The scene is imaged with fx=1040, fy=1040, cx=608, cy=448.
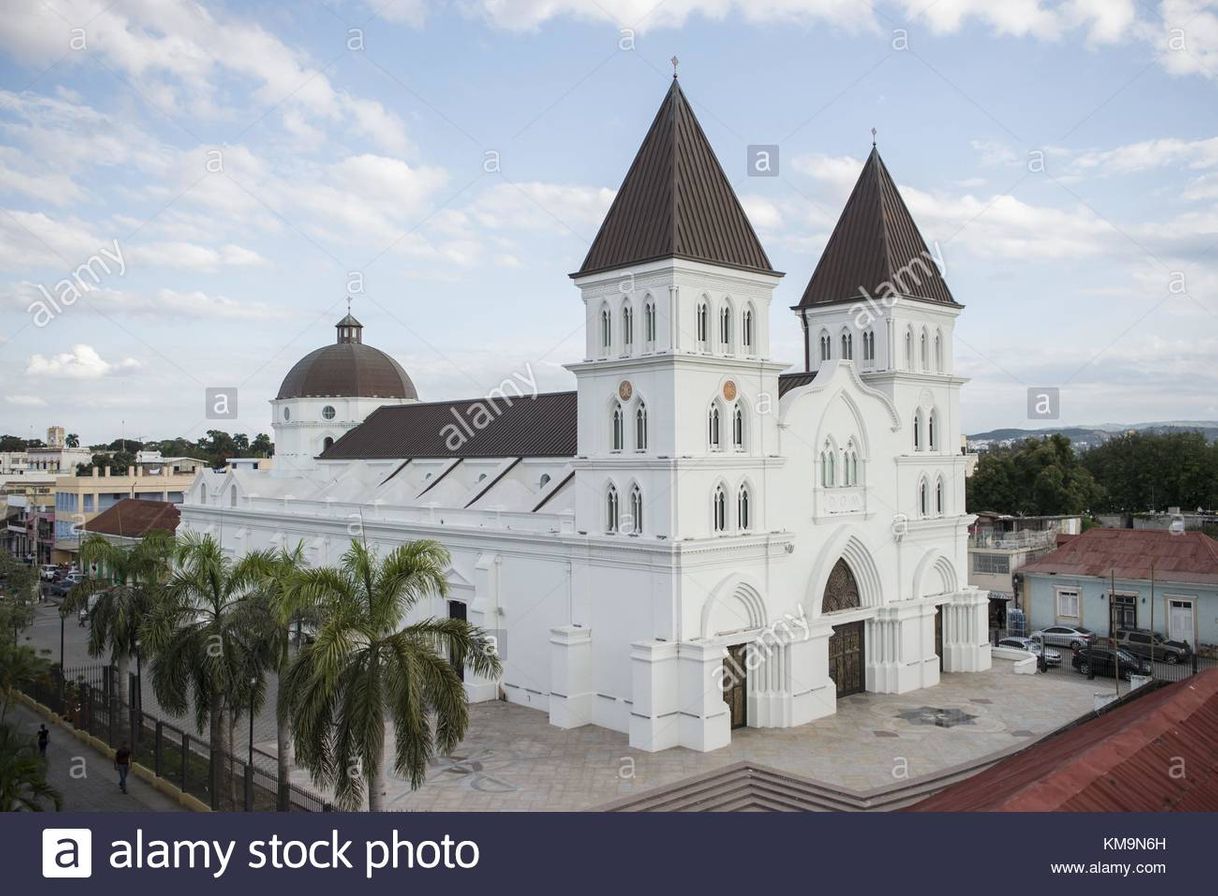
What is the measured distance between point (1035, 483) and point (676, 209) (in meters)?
40.0

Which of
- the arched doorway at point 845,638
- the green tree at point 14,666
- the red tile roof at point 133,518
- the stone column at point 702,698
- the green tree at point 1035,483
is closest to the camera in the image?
the green tree at point 14,666

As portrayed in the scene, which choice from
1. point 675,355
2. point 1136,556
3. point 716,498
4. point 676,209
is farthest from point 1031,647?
point 676,209

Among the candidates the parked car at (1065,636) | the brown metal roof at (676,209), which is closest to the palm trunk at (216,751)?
the brown metal roof at (676,209)

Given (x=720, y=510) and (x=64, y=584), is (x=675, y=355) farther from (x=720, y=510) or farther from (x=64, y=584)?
(x=64, y=584)

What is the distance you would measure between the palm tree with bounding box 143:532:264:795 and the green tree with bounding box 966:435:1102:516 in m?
47.4

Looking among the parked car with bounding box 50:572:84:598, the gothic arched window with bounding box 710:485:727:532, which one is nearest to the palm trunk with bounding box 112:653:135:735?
the gothic arched window with bounding box 710:485:727:532

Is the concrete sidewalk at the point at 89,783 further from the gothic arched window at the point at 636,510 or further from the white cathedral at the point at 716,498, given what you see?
the gothic arched window at the point at 636,510

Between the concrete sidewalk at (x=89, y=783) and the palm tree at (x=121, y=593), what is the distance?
1450 mm

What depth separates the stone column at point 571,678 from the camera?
2606 cm

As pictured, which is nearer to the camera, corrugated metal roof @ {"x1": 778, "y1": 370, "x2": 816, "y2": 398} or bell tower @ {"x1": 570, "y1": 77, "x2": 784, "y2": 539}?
bell tower @ {"x1": 570, "y1": 77, "x2": 784, "y2": 539}

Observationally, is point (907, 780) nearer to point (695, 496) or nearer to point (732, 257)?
point (695, 496)

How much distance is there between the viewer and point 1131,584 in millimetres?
36875

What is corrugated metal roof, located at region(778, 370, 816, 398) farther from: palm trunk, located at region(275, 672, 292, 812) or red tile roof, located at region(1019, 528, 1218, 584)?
palm trunk, located at region(275, 672, 292, 812)

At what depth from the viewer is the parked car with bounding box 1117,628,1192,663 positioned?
3419 centimetres
